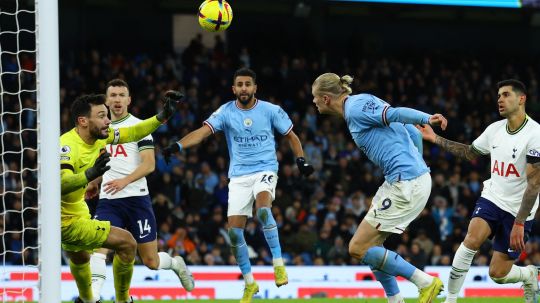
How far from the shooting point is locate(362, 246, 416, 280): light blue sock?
919cm

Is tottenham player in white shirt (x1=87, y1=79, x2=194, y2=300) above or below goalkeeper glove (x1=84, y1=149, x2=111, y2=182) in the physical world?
below

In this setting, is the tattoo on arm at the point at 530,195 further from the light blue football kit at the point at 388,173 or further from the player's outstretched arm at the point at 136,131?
the player's outstretched arm at the point at 136,131

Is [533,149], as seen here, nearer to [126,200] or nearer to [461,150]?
[461,150]

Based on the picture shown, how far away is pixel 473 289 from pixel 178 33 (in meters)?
12.0

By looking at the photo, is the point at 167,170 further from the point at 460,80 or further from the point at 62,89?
the point at 460,80

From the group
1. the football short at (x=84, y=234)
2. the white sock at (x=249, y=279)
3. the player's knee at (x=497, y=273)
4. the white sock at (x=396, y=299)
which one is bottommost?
the white sock at (x=249, y=279)

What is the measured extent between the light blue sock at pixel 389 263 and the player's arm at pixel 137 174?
→ 2812mm

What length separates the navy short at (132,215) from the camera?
11156 mm

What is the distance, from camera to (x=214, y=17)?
462 inches

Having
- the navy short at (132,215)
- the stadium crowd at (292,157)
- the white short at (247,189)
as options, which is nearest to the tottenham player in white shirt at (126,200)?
the navy short at (132,215)

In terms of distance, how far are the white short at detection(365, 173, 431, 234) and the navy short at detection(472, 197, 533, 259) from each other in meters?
1.10

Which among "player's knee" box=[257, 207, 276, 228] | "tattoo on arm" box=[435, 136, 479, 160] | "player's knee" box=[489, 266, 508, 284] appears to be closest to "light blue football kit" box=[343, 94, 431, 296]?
"tattoo on arm" box=[435, 136, 479, 160]

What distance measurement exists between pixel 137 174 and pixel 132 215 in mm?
740

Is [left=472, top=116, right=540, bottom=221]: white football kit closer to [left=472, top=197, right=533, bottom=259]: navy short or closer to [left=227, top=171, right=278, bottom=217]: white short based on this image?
[left=472, top=197, right=533, bottom=259]: navy short
